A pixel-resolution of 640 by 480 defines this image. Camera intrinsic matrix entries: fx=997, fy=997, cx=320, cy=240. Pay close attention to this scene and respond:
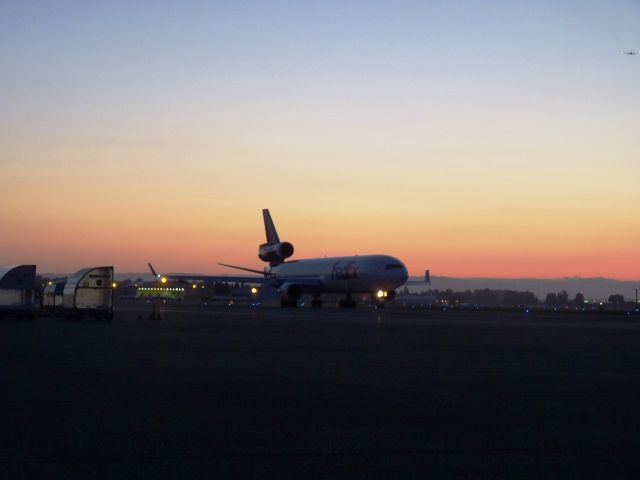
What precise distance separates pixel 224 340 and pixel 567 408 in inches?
610

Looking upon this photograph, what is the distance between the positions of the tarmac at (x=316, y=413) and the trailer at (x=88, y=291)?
936 inches

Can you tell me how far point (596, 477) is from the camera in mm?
7812

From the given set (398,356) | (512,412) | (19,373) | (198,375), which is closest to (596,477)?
(512,412)

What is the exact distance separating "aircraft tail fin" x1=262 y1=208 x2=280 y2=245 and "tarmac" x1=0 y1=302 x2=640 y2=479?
70319 mm

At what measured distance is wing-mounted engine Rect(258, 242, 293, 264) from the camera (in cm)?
8619

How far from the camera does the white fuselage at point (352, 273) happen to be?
70.7 metres

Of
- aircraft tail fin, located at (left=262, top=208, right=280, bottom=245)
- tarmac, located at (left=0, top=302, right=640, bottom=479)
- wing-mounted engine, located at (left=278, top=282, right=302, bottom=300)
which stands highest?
aircraft tail fin, located at (left=262, top=208, right=280, bottom=245)

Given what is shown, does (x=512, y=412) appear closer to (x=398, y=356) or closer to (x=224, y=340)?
(x=398, y=356)

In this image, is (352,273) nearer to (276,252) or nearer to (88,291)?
(276,252)

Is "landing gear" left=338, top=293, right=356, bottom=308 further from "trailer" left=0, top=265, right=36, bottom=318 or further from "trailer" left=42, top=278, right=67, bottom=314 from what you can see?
"trailer" left=0, top=265, right=36, bottom=318

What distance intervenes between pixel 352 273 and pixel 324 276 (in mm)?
4610

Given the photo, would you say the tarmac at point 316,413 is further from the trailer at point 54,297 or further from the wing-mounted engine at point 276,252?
the wing-mounted engine at point 276,252

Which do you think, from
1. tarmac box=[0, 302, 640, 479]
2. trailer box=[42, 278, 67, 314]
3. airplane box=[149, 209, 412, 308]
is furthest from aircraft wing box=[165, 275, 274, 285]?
tarmac box=[0, 302, 640, 479]

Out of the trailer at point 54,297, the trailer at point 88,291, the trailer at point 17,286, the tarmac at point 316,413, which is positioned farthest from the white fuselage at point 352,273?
the tarmac at point 316,413
